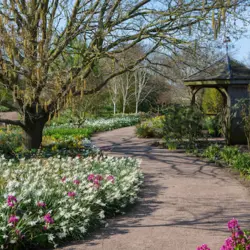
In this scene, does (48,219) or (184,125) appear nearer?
(48,219)

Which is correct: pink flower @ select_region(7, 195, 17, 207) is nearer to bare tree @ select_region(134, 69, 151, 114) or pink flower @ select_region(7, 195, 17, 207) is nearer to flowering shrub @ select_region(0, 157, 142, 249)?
flowering shrub @ select_region(0, 157, 142, 249)

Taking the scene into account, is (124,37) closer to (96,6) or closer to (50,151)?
(96,6)

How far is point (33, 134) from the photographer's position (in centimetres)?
1071

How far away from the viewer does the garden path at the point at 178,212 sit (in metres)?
4.48

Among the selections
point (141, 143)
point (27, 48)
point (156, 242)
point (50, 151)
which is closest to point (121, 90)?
point (141, 143)

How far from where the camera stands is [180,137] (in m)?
13.4

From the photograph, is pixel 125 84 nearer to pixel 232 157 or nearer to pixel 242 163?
pixel 232 157

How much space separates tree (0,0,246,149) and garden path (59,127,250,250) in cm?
262

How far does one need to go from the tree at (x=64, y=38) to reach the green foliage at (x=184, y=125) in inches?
132

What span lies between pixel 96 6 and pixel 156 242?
6.29 m

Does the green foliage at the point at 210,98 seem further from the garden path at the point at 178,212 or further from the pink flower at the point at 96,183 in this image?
the pink flower at the point at 96,183

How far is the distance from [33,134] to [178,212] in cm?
601

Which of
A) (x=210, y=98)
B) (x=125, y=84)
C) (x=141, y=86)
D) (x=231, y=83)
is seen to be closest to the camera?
(x=231, y=83)

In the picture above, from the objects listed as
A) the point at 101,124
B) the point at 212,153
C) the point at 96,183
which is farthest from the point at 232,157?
the point at 101,124
